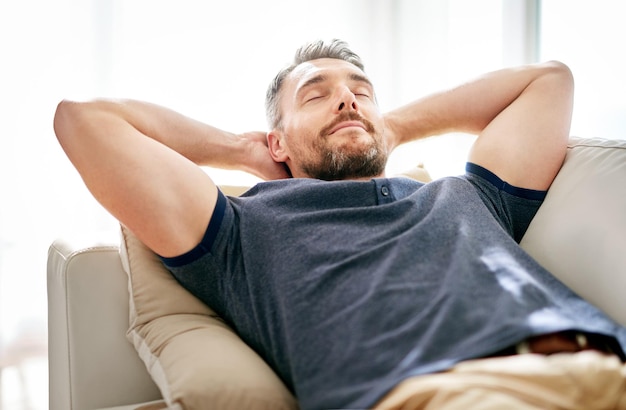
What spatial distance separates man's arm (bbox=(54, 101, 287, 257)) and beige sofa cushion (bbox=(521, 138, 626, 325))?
A: 70 centimetres

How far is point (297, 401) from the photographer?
1109mm

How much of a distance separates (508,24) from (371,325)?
1753 mm

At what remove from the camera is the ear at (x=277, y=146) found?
5.36 ft

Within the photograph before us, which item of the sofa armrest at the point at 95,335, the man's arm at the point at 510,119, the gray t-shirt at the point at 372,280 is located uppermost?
the man's arm at the point at 510,119

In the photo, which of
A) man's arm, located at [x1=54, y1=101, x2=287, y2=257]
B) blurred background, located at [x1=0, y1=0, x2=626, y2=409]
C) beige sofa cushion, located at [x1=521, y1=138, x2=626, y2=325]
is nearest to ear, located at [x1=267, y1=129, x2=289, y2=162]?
man's arm, located at [x1=54, y1=101, x2=287, y2=257]

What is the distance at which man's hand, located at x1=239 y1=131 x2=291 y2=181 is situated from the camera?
1603mm

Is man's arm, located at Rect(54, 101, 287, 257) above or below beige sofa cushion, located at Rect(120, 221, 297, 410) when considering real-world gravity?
above

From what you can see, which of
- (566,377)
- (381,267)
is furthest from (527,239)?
(566,377)

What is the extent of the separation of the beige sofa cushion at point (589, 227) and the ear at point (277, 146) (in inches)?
24.1

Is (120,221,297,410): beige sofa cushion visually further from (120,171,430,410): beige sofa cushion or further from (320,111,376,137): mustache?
(320,111,376,137): mustache

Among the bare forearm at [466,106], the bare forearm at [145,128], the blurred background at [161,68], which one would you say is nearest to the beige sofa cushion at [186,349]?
the bare forearm at [145,128]

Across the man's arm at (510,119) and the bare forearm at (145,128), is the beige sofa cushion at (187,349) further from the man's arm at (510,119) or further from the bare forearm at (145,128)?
the man's arm at (510,119)

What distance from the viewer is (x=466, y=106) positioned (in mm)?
1637

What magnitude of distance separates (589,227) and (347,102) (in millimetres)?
610
